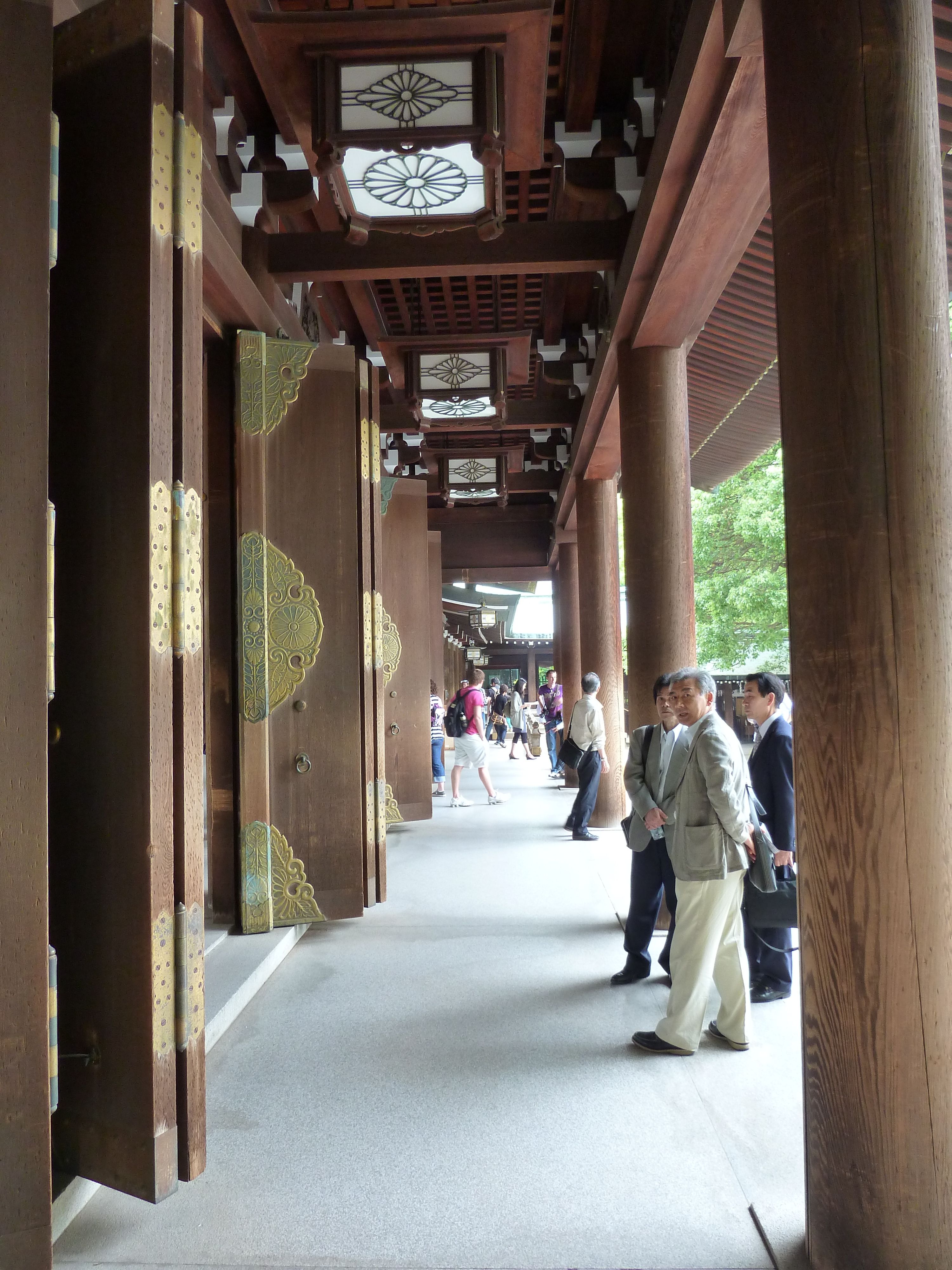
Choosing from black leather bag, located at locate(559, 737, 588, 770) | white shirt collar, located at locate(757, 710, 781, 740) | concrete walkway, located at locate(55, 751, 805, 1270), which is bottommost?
concrete walkway, located at locate(55, 751, 805, 1270)

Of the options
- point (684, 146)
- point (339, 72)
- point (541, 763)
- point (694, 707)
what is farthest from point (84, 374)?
point (541, 763)

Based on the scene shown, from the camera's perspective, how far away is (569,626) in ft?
42.0

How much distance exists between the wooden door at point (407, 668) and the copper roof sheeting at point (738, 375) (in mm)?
2577

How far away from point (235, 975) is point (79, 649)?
228 cm

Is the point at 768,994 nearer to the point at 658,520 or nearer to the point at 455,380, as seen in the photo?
the point at 658,520

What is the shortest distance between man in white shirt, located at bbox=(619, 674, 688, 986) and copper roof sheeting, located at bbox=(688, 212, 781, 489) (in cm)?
182

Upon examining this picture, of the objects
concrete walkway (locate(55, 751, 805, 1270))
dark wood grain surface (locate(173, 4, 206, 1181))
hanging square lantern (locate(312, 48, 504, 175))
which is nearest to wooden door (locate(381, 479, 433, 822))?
concrete walkway (locate(55, 751, 805, 1270))

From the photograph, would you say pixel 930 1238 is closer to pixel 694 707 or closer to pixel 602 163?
pixel 694 707

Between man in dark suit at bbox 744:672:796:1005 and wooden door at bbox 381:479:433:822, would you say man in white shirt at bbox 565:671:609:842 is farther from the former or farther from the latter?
man in dark suit at bbox 744:672:796:1005

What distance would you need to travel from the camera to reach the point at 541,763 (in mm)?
16422

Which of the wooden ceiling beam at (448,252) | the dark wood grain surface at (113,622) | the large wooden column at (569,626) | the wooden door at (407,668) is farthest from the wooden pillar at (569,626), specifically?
the dark wood grain surface at (113,622)

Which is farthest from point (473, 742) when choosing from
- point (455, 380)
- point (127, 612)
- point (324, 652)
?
point (127, 612)

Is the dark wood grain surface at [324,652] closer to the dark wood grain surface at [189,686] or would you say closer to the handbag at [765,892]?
the handbag at [765,892]

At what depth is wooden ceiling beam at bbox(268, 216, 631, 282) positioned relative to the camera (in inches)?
200
